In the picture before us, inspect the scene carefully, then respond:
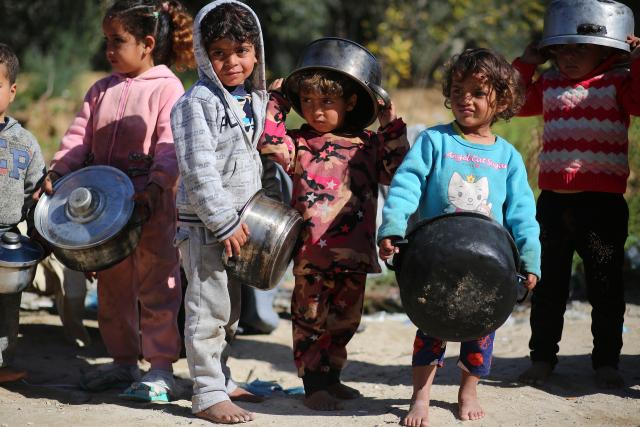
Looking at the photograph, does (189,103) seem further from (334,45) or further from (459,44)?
(459,44)

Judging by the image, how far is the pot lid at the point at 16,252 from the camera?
12.7 ft

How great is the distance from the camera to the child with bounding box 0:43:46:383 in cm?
403

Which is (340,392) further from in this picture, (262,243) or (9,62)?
(9,62)

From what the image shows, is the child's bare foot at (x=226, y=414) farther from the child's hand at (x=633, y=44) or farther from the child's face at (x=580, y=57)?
the child's hand at (x=633, y=44)

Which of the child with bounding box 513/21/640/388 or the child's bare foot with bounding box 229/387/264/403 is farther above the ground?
the child with bounding box 513/21/640/388

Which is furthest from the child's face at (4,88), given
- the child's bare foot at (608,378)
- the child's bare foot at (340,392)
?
the child's bare foot at (608,378)

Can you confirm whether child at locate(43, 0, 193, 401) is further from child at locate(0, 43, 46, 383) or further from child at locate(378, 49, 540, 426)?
child at locate(378, 49, 540, 426)

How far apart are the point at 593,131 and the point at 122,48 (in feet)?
7.88

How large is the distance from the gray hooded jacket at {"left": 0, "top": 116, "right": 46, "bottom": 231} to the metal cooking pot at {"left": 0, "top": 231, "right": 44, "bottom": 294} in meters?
0.13

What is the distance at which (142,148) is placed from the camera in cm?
416

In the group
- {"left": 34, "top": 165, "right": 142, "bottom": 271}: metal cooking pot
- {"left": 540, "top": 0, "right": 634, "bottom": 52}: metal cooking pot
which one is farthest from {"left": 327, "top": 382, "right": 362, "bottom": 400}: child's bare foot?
{"left": 540, "top": 0, "right": 634, "bottom": 52}: metal cooking pot

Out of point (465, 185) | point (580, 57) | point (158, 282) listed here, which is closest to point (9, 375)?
point (158, 282)

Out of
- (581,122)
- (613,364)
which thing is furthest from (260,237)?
(613,364)

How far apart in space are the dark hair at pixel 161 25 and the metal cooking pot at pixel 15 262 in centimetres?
117
